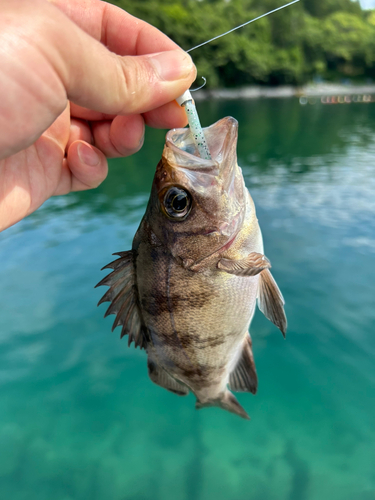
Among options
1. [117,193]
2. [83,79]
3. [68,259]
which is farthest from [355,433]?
[117,193]

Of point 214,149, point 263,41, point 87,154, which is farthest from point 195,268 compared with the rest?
point 263,41

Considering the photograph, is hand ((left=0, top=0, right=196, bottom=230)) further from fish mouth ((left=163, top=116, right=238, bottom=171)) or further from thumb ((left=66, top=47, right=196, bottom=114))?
fish mouth ((left=163, top=116, right=238, bottom=171))

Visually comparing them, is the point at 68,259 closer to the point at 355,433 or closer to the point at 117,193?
the point at 117,193

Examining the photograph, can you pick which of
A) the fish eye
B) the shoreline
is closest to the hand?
the fish eye

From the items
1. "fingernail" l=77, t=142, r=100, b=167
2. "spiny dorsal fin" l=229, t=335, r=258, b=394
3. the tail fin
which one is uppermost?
"fingernail" l=77, t=142, r=100, b=167

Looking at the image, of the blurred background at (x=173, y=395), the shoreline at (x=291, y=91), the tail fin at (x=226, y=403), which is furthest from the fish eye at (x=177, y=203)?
the shoreline at (x=291, y=91)

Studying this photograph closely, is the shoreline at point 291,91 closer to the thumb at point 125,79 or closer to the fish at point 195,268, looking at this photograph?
the thumb at point 125,79

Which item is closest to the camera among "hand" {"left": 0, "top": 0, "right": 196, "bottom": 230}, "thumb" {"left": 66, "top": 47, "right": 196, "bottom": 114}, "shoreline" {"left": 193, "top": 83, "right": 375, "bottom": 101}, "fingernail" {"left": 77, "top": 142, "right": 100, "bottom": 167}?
"hand" {"left": 0, "top": 0, "right": 196, "bottom": 230}
